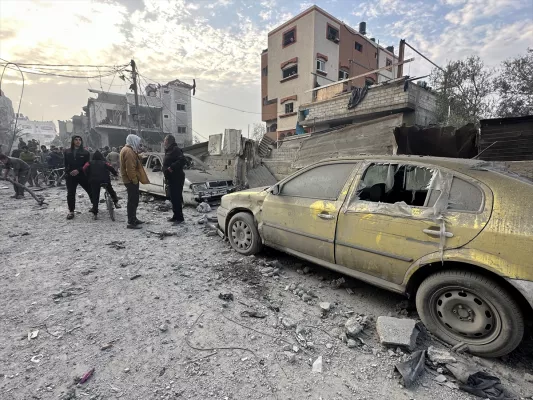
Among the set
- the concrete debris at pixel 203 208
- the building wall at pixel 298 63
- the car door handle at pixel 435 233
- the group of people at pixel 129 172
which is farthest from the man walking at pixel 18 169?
the building wall at pixel 298 63

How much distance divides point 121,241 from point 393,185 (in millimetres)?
4534

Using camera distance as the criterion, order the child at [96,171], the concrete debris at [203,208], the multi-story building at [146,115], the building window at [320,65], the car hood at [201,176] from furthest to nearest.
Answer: the multi-story building at [146,115] → the building window at [320,65] → the car hood at [201,176] → the concrete debris at [203,208] → the child at [96,171]

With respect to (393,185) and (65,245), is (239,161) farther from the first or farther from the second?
(393,185)

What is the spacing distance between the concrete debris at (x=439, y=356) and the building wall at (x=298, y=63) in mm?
17722

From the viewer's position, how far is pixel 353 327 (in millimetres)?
2348

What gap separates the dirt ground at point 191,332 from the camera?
1806mm

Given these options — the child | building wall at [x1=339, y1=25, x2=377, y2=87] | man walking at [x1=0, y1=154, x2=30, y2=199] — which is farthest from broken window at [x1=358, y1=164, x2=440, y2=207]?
building wall at [x1=339, y1=25, x2=377, y2=87]

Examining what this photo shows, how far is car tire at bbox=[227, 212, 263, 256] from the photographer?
3.88m

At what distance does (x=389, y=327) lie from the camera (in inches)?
89.7

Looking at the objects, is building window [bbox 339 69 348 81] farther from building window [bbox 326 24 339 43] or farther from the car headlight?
the car headlight

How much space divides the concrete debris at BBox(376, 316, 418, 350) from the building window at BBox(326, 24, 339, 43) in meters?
22.4

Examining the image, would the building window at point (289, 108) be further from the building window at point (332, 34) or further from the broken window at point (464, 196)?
the broken window at point (464, 196)

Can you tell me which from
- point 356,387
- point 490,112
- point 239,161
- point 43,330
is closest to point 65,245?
point 43,330

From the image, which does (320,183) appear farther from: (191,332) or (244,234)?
(191,332)
